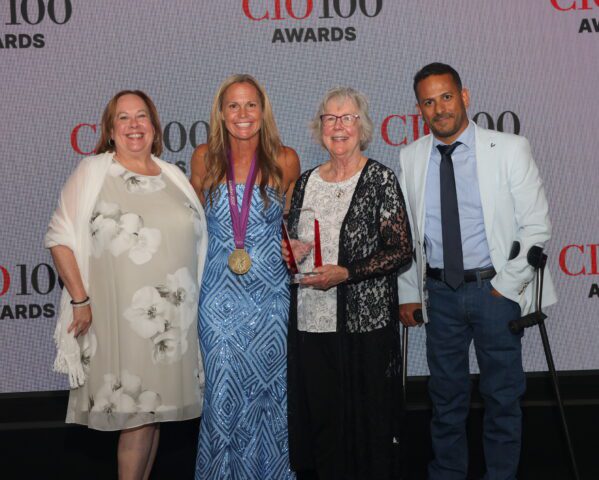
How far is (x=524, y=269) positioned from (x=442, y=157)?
59 cm

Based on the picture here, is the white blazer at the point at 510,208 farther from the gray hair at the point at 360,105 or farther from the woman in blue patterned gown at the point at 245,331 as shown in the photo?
the woman in blue patterned gown at the point at 245,331

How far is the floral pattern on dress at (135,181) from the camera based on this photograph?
3389 mm

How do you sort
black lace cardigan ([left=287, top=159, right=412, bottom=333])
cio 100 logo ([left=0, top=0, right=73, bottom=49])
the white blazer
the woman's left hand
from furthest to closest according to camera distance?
cio 100 logo ([left=0, top=0, right=73, bottom=49]), the white blazer, black lace cardigan ([left=287, top=159, right=412, bottom=333]), the woman's left hand

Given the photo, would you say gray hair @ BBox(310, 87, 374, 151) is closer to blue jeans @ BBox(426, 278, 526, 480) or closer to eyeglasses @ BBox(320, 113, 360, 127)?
eyeglasses @ BBox(320, 113, 360, 127)

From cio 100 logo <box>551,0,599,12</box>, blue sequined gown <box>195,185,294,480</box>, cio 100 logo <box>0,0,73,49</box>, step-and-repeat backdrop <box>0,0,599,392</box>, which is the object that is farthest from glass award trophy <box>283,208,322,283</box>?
cio 100 logo <box>551,0,599,12</box>

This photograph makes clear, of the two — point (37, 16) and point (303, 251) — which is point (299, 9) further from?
point (303, 251)

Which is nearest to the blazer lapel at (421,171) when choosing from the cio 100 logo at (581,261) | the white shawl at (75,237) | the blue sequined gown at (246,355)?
the blue sequined gown at (246,355)

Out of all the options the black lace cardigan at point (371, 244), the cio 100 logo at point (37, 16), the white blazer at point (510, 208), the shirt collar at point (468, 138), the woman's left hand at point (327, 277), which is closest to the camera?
the woman's left hand at point (327, 277)

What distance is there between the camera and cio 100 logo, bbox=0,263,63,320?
4777 mm

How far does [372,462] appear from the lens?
3.32m

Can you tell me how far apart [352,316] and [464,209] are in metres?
0.68

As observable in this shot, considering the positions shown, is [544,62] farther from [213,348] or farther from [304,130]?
[213,348]

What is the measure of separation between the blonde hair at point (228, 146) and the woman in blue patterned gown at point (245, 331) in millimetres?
12

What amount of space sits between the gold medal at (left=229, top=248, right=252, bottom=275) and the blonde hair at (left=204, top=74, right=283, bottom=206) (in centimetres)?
29
